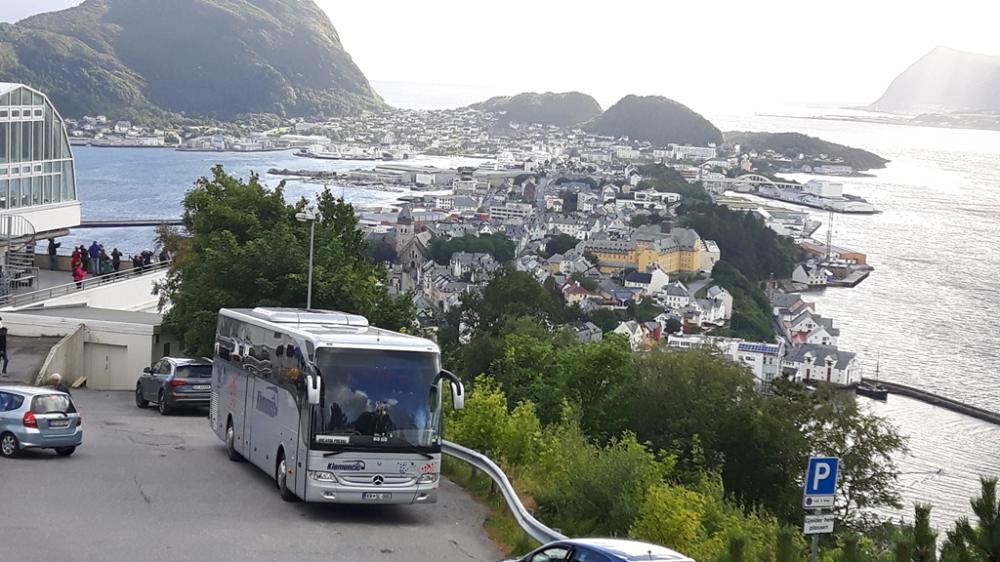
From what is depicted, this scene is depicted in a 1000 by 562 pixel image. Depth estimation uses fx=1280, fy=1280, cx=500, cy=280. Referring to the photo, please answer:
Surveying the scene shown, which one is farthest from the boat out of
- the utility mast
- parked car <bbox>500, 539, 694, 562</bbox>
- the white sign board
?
parked car <bbox>500, 539, 694, 562</bbox>

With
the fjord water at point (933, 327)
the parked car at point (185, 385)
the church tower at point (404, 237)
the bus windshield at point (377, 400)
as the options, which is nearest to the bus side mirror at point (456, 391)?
the bus windshield at point (377, 400)

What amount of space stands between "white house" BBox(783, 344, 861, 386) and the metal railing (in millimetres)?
56286

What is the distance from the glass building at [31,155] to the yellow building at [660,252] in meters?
103

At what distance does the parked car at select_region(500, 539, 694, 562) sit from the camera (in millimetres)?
7190

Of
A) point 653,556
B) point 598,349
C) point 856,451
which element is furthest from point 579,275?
point 653,556

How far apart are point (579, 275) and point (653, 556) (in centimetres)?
12305

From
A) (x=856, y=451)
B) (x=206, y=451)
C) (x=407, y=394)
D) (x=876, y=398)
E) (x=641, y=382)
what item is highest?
(x=407, y=394)

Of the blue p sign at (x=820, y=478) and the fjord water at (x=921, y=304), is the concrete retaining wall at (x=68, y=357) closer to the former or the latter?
the blue p sign at (x=820, y=478)

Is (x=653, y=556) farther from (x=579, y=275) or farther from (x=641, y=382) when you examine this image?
(x=579, y=275)

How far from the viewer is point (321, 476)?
1192 centimetres

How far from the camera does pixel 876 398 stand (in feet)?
280

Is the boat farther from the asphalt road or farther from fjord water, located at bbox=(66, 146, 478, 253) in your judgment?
the asphalt road

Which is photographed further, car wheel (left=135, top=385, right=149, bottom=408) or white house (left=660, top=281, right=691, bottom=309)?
white house (left=660, top=281, right=691, bottom=309)

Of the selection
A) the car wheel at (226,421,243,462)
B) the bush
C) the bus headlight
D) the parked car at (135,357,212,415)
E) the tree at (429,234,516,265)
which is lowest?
the tree at (429,234,516,265)
